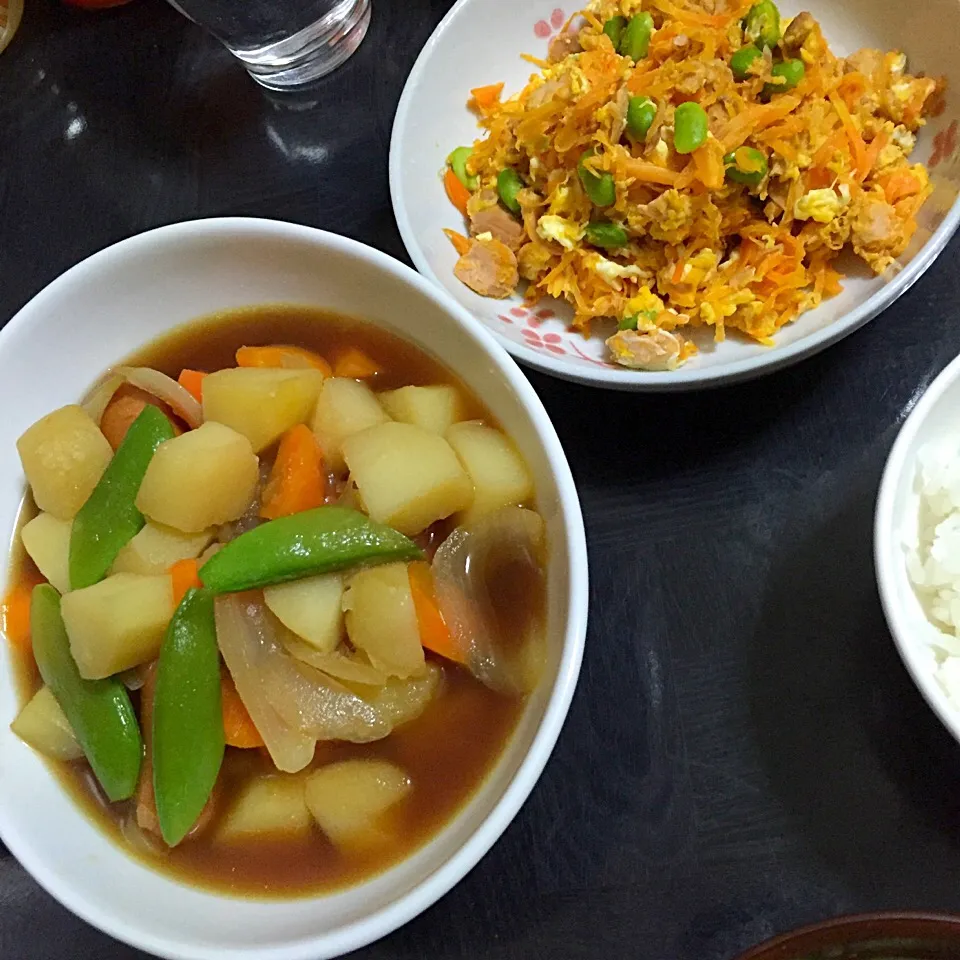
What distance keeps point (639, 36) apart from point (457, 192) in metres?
0.34

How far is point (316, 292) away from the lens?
1.08 metres

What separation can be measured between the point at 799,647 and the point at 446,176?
84 cm

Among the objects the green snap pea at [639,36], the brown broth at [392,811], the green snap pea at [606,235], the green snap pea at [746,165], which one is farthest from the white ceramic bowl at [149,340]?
the green snap pea at [639,36]

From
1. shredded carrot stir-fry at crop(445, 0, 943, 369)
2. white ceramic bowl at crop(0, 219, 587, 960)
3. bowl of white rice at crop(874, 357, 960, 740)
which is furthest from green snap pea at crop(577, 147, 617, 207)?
bowl of white rice at crop(874, 357, 960, 740)

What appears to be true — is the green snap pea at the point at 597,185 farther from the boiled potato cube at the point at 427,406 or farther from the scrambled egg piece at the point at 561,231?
the boiled potato cube at the point at 427,406

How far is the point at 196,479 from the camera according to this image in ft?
3.05

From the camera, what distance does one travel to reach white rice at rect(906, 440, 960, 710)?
0.99 meters

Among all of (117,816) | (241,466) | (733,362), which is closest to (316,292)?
(241,466)

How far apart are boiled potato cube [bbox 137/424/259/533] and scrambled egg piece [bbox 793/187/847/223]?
2.55 ft

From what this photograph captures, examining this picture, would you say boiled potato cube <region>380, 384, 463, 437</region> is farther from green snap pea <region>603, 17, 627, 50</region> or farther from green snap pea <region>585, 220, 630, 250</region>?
green snap pea <region>603, 17, 627, 50</region>

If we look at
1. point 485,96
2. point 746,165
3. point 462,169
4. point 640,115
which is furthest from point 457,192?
point 746,165

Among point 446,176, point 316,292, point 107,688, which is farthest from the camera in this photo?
point 446,176

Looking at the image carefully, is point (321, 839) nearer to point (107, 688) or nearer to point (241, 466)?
point (107, 688)

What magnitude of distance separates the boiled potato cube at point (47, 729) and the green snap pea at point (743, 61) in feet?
3.84
